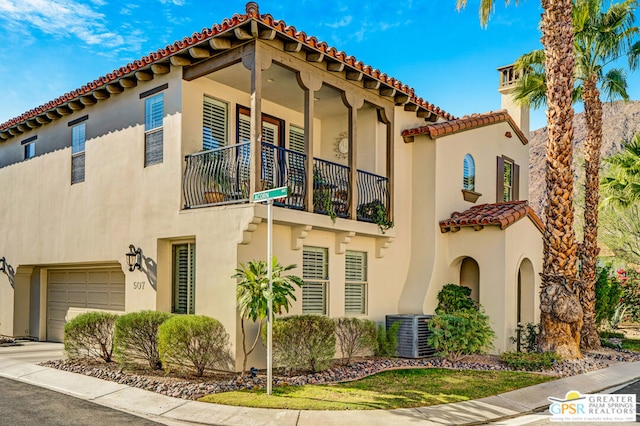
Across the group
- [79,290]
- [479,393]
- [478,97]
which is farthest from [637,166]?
[79,290]

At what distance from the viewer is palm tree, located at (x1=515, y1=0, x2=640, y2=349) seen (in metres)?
16.0

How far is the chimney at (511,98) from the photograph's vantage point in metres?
20.1

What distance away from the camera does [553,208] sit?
14.0m

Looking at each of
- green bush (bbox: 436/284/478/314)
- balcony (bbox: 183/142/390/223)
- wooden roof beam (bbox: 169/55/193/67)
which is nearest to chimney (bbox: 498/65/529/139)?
green bush (bbox: 436/284/478/314)

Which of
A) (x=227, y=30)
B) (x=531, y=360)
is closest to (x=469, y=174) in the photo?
(x=531, y=360)

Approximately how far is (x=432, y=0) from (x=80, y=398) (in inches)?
530

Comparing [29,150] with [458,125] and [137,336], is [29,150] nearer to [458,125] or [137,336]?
[137,336]

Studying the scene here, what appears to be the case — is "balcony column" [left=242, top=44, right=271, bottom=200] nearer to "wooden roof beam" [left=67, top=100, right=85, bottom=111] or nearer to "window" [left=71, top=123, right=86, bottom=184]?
"wooden roof beam" [left=67, top=100, right=85, bottom=111]

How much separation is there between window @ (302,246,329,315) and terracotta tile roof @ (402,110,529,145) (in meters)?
4.34

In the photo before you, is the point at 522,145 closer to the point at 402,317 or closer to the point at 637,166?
the point at 637,166

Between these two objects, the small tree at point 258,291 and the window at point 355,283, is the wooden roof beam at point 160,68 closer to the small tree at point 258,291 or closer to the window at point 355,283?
the small tree at point 258,291

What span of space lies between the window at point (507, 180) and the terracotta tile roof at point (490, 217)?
1.98m

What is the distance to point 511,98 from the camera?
19906mm

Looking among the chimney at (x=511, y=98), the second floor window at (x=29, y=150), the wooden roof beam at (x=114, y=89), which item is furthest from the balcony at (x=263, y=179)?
→ the chimney at (x=511, y=98)
